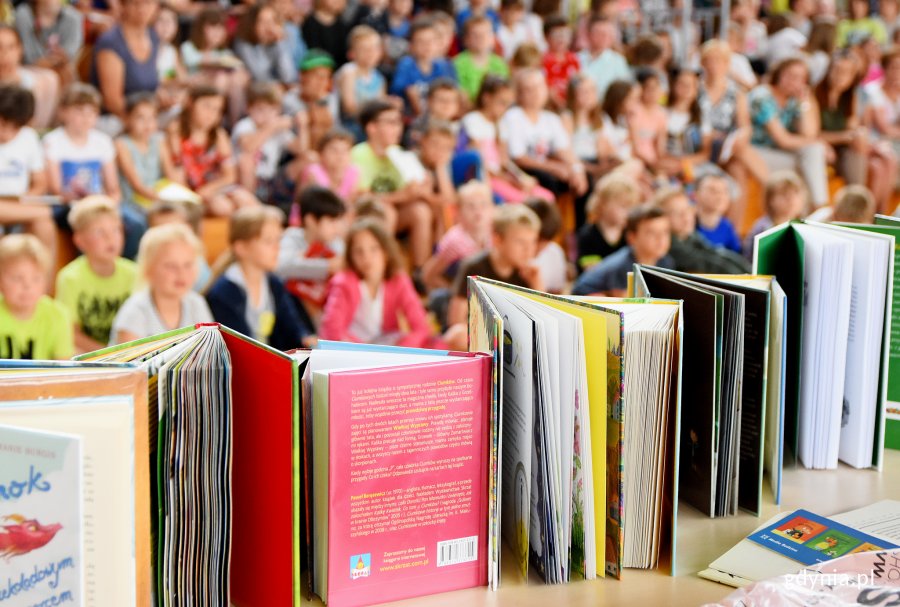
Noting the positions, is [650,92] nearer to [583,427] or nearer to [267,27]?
[267,27]

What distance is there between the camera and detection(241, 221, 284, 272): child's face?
4.54 metres

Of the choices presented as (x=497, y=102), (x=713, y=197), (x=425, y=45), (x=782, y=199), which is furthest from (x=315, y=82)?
(x=782, y=199)

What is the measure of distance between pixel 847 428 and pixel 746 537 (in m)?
0.42

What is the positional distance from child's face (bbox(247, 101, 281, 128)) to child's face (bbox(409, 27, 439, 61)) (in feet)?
3.56

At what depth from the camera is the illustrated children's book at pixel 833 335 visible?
1.79 metres

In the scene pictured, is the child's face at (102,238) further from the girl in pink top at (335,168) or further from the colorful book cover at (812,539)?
the colorful book cover at (812,539)

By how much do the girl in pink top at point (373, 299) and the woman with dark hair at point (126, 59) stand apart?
56.7 inches

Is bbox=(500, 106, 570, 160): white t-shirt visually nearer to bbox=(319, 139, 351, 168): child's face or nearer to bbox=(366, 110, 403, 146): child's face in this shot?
bbox=(366, 110, 403, 146): child's face

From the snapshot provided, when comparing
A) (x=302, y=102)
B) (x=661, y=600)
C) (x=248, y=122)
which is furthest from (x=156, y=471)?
(x=302, y=102)

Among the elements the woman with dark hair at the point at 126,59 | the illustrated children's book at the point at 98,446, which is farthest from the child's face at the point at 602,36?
the illustrated children's book at the point at 98,446

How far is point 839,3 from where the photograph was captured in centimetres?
799

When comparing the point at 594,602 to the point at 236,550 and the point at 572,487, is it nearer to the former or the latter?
the point at 572,487

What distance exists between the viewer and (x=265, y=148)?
5.55 metres

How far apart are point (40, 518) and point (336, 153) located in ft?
14.8
